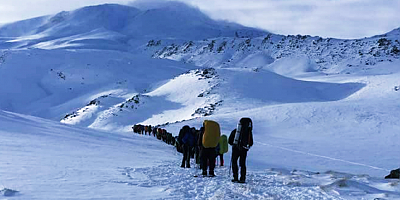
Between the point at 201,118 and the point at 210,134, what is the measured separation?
1191 inches

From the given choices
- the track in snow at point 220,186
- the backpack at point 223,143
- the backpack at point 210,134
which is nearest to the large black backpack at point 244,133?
the track in snow at point 220,186

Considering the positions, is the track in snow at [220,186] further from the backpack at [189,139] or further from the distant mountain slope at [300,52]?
the distant mountain slope at [300,52]

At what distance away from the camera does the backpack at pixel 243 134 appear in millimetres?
9727

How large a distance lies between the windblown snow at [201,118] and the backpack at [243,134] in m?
0.94

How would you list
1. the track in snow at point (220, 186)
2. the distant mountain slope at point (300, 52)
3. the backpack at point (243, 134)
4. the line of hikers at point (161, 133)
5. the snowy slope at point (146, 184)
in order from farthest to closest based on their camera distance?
the distant mountain slope at point (300, 52) → the line of hikers at point (161, 133) → the backpack at point (243, 134) → the track in snow at point (220, 186) → the snowy slope at point (146, 184)

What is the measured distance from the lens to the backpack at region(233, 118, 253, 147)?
9.73 metres

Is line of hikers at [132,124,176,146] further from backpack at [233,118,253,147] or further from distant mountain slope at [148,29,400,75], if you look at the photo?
distant mountain slope at [148,29,400,75]

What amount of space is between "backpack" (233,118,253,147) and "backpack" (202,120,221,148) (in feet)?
3.62

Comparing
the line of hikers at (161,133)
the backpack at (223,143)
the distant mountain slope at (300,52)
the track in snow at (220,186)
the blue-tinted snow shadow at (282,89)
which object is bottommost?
the track in snow at (220,186)

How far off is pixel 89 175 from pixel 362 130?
2457 cm

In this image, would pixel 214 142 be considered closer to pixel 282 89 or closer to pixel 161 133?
pixel 161 133

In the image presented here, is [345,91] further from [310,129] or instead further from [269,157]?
[269,157]

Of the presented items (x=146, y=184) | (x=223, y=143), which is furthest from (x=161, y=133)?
(x=146, y=184)

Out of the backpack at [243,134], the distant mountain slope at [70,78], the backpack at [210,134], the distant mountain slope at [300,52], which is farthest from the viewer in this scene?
the distant mountain slope at [300,52]
